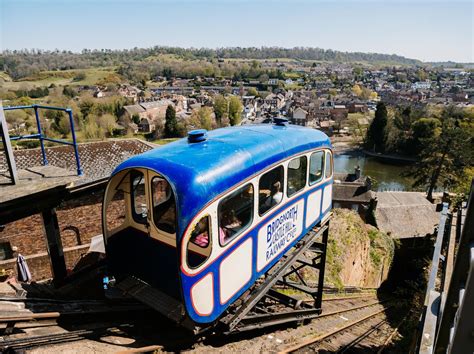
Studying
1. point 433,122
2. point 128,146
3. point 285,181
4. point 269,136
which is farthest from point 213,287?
point 433,122

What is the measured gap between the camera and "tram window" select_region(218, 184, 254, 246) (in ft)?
18.2

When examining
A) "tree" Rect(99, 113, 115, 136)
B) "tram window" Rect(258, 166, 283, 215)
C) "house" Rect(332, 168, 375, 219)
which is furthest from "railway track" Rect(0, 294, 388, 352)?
"tree" Rect(99, 113, 115, 136)

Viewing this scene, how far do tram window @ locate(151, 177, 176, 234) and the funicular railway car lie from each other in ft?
0.06

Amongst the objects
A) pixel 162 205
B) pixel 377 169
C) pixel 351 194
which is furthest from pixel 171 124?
pixel 162 205

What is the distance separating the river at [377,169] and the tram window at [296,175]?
47810 mm

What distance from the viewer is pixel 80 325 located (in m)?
5.94

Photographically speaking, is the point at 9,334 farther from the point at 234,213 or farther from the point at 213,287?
the point at 234,213

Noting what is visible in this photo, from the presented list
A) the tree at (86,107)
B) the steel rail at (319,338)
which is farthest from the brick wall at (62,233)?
the tree at (86,107)

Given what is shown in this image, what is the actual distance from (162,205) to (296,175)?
10.4ft

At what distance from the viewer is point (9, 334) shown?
516 cm

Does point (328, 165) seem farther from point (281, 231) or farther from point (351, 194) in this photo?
point (351, 194)

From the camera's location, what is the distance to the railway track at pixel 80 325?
518cm

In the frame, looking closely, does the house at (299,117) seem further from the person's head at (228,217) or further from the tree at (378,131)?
the person's head at (228,217)

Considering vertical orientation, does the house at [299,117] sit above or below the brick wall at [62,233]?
below
